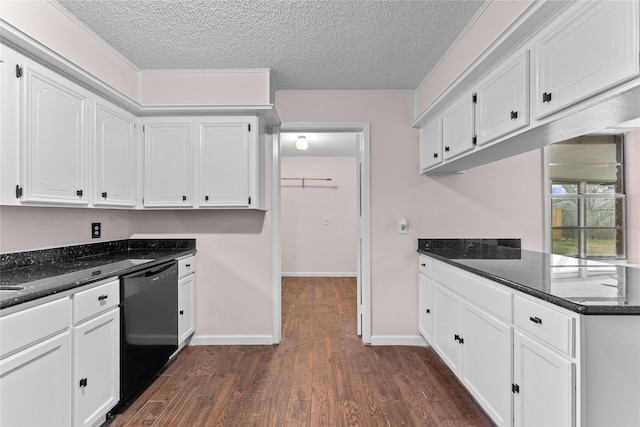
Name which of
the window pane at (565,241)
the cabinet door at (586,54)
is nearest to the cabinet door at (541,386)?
the cabinet door at (586,54)

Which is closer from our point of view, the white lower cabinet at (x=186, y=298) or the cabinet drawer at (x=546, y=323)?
the cabinet drawer at (x=546, y=323)

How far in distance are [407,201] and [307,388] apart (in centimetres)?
188

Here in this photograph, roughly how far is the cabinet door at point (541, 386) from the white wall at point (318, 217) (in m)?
4.92

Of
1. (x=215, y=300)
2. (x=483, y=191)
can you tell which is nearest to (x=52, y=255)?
(x=215, y=300)

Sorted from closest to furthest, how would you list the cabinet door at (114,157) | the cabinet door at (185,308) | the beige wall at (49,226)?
the beige wall at (49,226)
the cabinet door at (114,157)
the cabinet door at (185,308)

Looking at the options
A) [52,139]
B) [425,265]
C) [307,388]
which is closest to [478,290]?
[425,265]

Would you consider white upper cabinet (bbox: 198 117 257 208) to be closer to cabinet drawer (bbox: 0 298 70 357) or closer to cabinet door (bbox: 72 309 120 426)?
cabinet door (bbox: 72 309 120 426)

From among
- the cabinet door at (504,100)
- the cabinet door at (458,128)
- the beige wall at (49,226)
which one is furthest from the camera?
the cabinet door at (458,128)

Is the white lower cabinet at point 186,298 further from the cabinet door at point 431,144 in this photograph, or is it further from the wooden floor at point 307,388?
the cabinet door at point 431,144

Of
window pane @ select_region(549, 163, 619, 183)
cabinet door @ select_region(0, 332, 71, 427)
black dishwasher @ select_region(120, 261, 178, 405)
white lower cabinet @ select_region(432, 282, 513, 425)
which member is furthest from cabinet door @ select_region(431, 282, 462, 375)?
cabinet door @ select_region(0, 332, 71, 427)

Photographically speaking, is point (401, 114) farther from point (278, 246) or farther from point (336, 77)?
point (278, 246)

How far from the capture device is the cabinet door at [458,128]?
84.9 inches

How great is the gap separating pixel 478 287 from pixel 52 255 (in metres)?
2.81

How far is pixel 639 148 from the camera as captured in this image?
3.23 m
